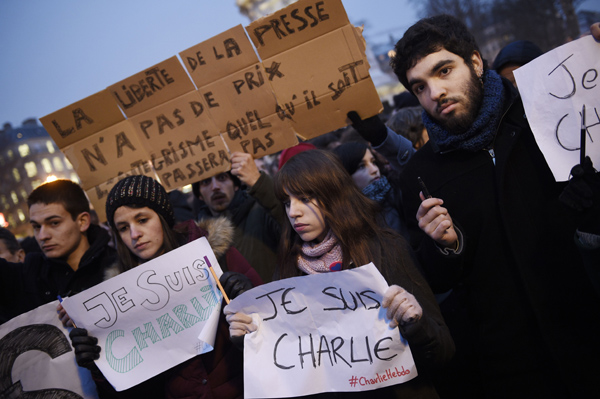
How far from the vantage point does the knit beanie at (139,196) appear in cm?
268

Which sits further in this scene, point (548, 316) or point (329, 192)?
point (329, 192)

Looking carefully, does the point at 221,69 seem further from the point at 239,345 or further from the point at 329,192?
the point at 239,345

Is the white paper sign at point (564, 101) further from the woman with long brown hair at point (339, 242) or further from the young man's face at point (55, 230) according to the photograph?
the young man's face at point (55, 230)

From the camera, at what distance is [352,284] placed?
6.36 ft

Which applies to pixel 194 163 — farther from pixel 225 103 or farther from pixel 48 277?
pixel 48 277

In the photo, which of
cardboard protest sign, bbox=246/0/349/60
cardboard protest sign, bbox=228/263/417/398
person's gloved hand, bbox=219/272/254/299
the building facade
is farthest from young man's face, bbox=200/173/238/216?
the building facade

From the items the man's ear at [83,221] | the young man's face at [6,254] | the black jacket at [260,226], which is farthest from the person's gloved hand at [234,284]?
the young man's face at [6,254]

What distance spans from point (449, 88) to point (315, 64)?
47.6 inches

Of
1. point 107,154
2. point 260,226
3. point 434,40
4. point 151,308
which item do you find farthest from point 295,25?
point 151,308

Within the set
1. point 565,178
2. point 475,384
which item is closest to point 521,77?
point 565,178

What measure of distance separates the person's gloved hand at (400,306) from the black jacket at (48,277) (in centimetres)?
206

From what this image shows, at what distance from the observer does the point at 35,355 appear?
256 cm

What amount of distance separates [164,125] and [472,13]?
2822cm

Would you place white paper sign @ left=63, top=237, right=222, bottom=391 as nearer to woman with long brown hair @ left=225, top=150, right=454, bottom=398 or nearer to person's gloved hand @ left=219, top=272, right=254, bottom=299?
person's gloved hand @ left=219, top=272, right=254, bottom=299
